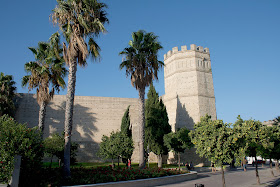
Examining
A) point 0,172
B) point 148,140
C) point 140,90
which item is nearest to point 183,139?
point 148,140

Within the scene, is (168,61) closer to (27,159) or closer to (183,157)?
(183,157)

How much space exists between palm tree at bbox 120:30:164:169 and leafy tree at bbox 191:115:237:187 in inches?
290

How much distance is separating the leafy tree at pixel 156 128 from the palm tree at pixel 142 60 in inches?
437

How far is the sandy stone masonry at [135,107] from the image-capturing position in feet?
99.6

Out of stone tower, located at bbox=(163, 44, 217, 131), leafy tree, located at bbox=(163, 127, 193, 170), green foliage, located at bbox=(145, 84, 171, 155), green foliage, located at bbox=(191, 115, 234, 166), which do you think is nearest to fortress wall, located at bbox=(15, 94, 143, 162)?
green foliage, located at bbox=(145, 84, 171, 155)

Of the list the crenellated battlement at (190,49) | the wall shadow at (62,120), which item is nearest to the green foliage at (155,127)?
the wall shadow at (62,120)

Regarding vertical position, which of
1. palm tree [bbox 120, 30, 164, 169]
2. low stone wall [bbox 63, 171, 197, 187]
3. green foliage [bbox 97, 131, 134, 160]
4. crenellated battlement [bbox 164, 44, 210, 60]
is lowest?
low stone wall [bbox 63, 171, 197, 187]

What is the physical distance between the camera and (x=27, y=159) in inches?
425

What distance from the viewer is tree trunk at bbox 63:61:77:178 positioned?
40.8 ft

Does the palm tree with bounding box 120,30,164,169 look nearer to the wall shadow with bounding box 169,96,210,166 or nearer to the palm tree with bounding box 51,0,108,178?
the palm tree with bounding box 51,0,108,178

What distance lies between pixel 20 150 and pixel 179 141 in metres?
19.1

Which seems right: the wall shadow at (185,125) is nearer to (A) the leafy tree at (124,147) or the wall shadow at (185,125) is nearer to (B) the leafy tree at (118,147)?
(A) the leafy tree at (124,147)

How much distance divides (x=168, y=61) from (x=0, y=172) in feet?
102

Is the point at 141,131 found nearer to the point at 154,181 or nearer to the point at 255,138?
the point at 154,181
